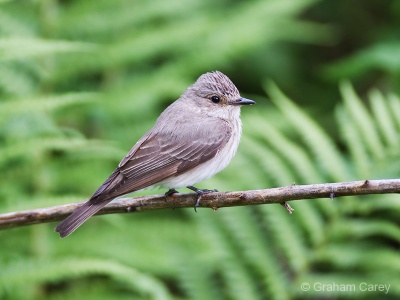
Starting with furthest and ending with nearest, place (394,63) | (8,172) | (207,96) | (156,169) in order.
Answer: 1. (394,63)
2. (8,172)
3. (207,96)
4. (156,169)

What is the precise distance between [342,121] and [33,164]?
2.37 m

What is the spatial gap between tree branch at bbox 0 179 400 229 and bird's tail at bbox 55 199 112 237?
4 cm

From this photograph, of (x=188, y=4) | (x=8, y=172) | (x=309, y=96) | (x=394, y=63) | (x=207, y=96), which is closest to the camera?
(x=207, y=96)

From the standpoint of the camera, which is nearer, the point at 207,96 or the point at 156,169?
the point at 156,169

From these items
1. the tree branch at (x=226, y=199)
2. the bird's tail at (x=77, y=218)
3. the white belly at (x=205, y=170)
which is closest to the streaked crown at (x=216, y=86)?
the white belly at (x=205, y=170)

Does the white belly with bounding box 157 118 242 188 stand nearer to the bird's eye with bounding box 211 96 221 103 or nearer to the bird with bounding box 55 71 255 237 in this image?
the bird with bounding box 55 71 255 237

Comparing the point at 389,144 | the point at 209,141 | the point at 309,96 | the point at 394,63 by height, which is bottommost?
the point at 209,141

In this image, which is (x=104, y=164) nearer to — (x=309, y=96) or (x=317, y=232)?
(x=317, y=232)

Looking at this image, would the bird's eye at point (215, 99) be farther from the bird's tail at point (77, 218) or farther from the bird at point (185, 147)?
the bird's tail at point (77, 218)

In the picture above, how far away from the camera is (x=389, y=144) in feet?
15.5

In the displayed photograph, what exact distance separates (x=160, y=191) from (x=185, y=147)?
1.25m

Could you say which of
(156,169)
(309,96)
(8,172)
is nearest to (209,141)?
(156,169)

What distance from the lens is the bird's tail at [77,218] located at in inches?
128

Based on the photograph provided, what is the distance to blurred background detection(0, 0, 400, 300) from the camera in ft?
14.2
